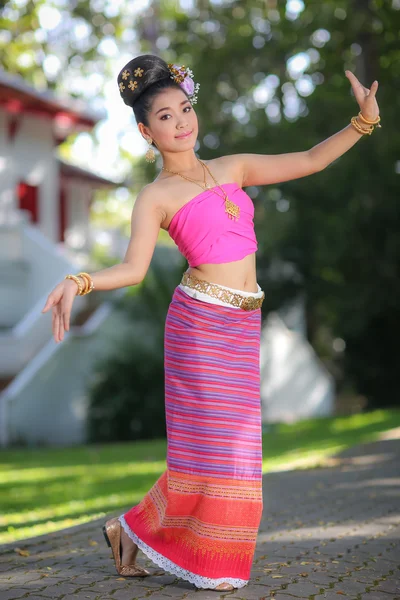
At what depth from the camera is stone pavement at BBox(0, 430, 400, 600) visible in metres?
4.44

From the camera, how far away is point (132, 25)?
31141mm

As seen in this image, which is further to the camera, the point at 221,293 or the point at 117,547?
the point at 117,547

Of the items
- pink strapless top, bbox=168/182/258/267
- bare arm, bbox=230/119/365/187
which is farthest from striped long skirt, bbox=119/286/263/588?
bare arm, bbox=230/119/365/187

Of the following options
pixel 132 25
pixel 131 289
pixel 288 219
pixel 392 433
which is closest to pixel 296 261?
pixel 288 219

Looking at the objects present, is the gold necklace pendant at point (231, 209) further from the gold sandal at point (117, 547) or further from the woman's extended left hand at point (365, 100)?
the gold sandal at point (117, 547)

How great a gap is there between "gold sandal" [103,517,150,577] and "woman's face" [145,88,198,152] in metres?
1.95

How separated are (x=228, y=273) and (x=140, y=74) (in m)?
1.09

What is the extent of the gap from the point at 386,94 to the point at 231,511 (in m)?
12.5

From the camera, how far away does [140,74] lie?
4.68 meters

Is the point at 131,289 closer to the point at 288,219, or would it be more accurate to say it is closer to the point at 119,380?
the point at 119,380

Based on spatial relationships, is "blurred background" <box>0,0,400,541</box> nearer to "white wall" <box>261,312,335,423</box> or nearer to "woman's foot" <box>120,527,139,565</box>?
"white wall" <box>261,312,335,423</box>

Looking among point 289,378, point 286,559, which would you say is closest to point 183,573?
point 286,559

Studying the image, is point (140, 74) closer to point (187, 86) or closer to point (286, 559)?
point (187, 86)

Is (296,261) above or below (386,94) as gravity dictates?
below
